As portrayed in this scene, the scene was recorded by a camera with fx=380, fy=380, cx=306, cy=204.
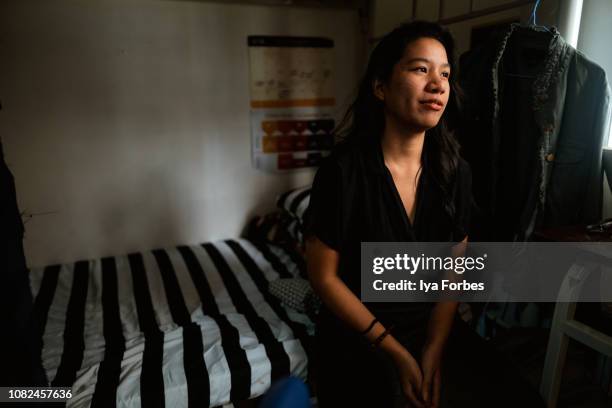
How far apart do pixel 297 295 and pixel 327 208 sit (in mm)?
645

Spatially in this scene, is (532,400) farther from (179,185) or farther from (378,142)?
(179,185)

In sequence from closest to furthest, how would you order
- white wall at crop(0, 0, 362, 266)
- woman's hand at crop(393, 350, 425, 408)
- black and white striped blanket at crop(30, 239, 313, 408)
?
1. woman's hand at crop(393, 350, 425, 408)
2. black and white striped blanket at crop(30, 239, 313, 408)
3. white wall at crop(0, 0, 362, 266)

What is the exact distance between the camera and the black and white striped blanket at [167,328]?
1.18 metres

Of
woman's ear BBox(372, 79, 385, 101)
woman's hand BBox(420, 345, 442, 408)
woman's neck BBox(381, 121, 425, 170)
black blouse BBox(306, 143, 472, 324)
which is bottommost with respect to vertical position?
woman's hand BBox(420, 345, 442, 408)

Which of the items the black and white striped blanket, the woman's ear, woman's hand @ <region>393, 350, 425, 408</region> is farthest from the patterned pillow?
the woman's ear

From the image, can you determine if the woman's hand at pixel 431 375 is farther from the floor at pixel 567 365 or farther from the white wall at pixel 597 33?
the white wall at pixel 597 33

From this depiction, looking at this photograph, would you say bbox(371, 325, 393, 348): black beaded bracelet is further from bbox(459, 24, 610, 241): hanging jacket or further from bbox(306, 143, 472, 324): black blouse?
bbox(459, 24, 610, 241): hanging jacket

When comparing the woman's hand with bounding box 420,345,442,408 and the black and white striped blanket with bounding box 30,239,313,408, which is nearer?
the woman's hand with bounding box 420,345,442,408

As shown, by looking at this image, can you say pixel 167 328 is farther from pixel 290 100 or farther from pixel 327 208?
pixel 290 100

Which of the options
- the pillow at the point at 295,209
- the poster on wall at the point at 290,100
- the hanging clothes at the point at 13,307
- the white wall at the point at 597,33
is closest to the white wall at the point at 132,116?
the poster on wall at the point at 290,100

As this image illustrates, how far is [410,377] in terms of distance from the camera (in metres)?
0.97

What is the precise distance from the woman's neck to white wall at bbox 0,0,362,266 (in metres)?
1.49

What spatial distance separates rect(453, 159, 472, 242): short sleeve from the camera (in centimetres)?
111

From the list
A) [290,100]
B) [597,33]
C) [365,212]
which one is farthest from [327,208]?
[290,100]
